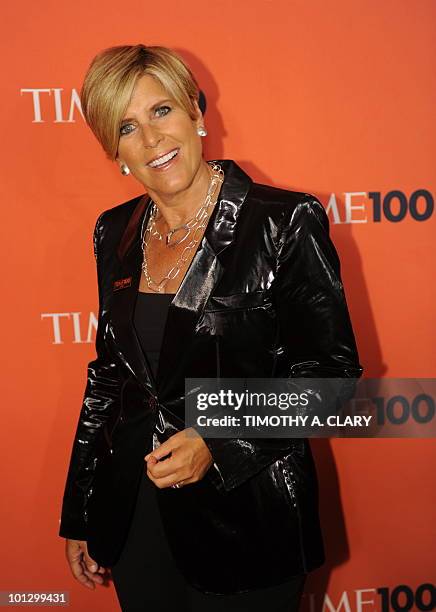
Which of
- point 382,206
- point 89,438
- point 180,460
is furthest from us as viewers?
point 382,206

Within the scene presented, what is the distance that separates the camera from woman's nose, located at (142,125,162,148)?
4.49 feet

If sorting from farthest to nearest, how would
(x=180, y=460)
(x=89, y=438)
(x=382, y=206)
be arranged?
(x=382, y=206), (x=89, y=438), (x=180, y=460)

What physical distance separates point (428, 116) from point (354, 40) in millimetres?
274

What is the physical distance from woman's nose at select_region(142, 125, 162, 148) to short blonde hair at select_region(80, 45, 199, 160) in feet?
0.17

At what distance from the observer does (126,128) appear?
1406 mm

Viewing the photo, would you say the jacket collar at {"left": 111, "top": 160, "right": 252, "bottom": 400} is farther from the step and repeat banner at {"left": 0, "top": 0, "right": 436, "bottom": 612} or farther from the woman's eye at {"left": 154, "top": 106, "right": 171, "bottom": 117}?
the step and repeat banner at {"left": 0, "top": 0, "right": 436, "bottom": 612}

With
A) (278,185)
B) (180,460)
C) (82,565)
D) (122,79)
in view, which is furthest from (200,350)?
(278,185)

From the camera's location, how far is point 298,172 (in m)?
1.91

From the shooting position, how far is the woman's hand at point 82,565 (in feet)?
5.25

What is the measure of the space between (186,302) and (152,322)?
3.8 inches

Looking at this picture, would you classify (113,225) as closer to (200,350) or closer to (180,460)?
(200,350)

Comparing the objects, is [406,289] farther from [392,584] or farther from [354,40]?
[392,584]

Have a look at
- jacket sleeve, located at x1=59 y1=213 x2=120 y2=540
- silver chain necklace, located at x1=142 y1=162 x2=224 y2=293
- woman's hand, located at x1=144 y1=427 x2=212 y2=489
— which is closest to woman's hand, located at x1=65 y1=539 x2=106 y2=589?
jacket sleeve, located at x1=59 y1=213 x2=120 y2=540

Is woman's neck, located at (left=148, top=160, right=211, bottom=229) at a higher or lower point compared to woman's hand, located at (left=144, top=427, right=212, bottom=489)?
higher
